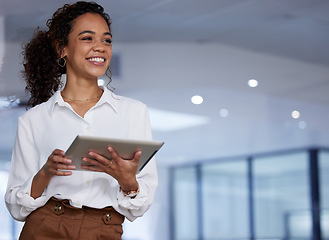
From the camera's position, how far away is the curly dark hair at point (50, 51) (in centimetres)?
201

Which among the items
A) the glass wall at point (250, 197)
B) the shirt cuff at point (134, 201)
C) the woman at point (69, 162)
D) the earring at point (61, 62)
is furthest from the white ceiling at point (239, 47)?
the shirt cuff at point (134, 201)

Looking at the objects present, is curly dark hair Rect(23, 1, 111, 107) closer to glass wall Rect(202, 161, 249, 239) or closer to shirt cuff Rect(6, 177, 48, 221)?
shirt cuff Rect(6, 177, 48, 221)

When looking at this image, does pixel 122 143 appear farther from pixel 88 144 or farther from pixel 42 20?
pixel 42 20

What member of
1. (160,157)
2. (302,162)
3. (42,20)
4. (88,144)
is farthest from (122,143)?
(302,162)

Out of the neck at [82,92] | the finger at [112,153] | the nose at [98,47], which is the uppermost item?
the nose at [98,47]

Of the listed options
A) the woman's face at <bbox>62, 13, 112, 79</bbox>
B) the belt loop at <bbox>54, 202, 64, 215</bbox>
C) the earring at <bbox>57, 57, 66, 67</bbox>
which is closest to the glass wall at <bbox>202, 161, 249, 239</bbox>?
the earring at <bbox>57, 57, 66, 67</bbox>

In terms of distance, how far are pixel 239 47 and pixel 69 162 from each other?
264 cm

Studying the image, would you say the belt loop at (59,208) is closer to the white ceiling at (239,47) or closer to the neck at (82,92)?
the neck at (82,92)

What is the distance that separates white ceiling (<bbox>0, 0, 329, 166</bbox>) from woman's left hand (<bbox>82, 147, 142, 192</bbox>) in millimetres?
2044

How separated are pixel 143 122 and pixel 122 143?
0.38 meters

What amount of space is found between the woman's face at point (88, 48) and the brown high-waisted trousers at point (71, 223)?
A: 0.43m

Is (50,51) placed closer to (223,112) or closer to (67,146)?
(67,146)

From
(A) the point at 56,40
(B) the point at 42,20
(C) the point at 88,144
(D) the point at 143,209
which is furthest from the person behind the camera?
(B) the point at 42,20

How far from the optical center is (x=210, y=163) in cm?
430
